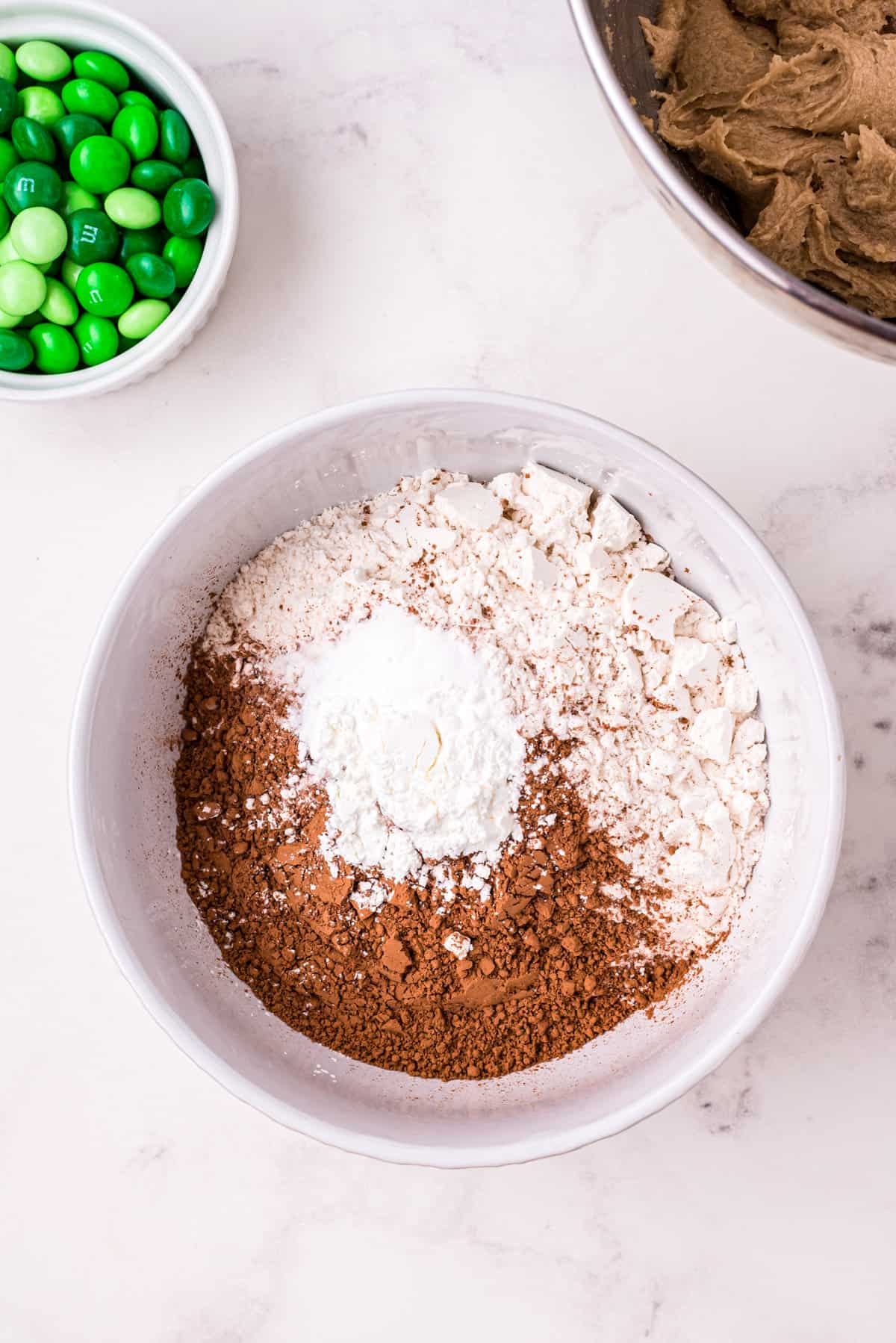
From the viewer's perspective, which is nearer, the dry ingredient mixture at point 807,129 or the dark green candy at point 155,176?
the dry ingredient mixture at point 807,129

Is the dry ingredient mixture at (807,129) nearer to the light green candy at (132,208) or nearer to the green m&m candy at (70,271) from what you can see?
the light green candy at (132,208)

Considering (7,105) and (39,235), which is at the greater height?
(7,105)

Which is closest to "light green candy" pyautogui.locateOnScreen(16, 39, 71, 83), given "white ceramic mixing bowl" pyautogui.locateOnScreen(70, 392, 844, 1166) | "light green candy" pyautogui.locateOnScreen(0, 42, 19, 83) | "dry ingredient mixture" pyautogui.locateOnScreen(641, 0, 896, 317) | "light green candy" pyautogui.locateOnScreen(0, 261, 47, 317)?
"light green candy" pyautogui.locateOnScreen(0, 42, 19, 83)

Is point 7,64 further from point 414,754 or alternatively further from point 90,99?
point 414,754

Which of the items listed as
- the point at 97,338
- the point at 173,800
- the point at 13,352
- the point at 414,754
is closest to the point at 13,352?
the point at 13,352

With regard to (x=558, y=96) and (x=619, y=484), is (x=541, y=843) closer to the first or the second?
(x=619, y=484)

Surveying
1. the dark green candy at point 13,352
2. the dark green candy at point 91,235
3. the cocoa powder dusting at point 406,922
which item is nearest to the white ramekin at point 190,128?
the dark green candy at point 13,352
